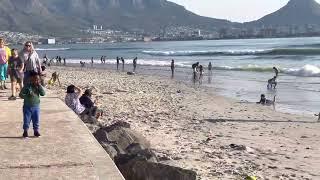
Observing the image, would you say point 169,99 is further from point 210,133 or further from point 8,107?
point 8,107

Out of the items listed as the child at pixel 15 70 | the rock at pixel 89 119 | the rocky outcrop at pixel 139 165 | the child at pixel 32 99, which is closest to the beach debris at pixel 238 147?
the rocky outcrop at pixel 139 165

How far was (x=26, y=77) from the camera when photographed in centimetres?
834

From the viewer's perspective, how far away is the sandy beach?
849cm

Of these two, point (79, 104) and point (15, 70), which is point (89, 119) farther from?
point (15, 70)

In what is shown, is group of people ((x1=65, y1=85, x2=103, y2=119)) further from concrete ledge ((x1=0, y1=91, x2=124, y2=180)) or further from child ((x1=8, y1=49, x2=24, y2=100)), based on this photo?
concrete ledge ((x1=0, y1=91, x2=124, y2=180))

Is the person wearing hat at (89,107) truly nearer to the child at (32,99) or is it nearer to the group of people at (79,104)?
the group of people at (79,104)

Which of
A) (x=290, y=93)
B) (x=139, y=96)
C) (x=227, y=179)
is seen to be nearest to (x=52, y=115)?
(x=227, y=179)

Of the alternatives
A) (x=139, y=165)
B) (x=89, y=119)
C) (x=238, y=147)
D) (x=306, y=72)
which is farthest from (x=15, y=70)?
(x=306, y=72)

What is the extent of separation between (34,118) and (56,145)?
0.88 metres

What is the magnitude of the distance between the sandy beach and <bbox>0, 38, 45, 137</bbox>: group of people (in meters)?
1.94

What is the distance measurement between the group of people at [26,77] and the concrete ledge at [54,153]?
11.3 inches

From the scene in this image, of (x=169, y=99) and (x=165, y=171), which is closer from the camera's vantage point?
(x=165, y=171)

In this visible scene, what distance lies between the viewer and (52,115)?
9312 millimetres

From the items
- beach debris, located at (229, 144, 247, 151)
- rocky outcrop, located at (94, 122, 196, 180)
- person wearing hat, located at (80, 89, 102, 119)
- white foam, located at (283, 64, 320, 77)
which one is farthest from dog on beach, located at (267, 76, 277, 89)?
rocky outcrop, located at (94, 122, 196, 180)
